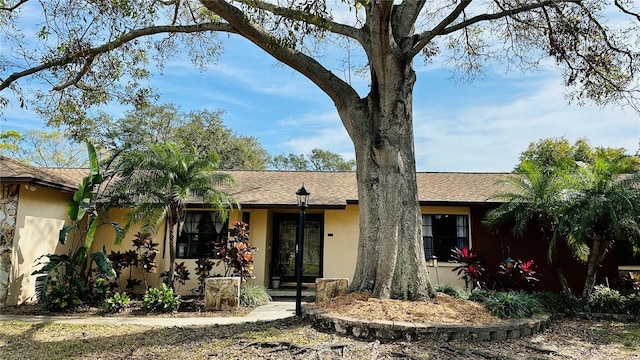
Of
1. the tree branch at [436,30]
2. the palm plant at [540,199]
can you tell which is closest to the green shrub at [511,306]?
the palm plant at [540,199]

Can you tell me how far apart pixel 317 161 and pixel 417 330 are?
36944 millimetres

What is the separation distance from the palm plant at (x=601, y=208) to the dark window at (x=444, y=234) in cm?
355

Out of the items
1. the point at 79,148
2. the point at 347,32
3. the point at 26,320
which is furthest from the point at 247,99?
the point at 79,148

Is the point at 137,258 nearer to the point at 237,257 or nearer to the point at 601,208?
the point at 237,257

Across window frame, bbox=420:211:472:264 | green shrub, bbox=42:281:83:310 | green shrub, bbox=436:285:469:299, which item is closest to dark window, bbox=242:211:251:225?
green shrub, bbox=42:281:83:310

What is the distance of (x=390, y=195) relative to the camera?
24.0 feet

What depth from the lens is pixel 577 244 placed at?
8930 millimetres

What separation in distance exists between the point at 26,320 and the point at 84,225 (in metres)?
4.55

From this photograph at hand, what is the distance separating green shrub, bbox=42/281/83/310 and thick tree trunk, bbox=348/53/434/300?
647cm

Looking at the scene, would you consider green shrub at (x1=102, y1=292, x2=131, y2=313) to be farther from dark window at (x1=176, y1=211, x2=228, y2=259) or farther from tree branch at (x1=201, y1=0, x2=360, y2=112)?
tree branch at (x1=201, y1=0, x2=360, y2=112)

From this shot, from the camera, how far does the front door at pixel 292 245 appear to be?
1345 cm

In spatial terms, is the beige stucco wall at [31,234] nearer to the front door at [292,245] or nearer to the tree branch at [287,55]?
the front door at [292,245]

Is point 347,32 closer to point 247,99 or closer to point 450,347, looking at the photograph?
point 450,347

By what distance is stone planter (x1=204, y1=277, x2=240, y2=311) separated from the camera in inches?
368
